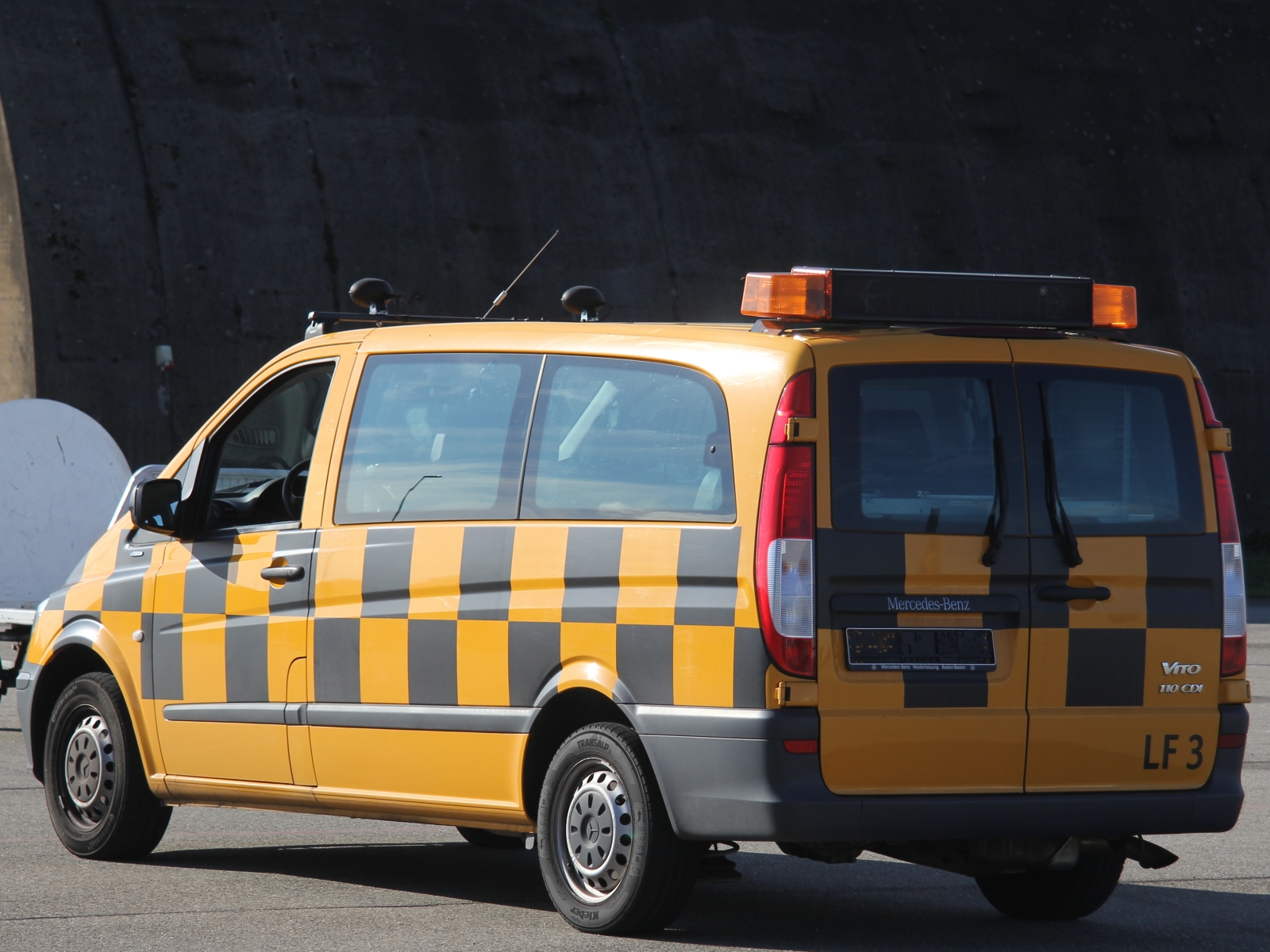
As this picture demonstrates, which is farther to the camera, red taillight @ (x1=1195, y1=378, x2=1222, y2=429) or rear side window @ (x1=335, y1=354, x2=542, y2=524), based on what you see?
rear side window @ (x1=335, y1=354, x2=542, y2=524)

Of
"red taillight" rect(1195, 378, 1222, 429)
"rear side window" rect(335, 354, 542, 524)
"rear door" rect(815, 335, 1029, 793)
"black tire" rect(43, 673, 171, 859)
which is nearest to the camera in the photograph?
"rear door" rect(815, 335, 1029, 793)

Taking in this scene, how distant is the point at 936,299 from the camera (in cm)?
597

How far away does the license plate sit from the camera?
5.48 m

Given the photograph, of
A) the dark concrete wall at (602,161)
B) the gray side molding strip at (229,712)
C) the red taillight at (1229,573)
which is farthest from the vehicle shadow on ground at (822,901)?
the dark concrete wall at (602,161)

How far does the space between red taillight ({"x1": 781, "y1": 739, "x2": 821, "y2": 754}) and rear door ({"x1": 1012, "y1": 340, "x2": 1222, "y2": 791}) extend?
26.6 inches

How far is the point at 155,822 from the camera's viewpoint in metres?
7.32

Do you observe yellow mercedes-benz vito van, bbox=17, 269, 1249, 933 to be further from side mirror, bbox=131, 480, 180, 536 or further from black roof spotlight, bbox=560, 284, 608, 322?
black roof spotlight, bbox=560, 284, 608, 322

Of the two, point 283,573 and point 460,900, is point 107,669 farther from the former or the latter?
point 460,900

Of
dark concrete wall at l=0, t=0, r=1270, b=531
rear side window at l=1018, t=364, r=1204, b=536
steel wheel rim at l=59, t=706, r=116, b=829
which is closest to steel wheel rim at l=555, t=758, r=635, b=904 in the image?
rear side window at l=1018, t=364, r=1204, b=536

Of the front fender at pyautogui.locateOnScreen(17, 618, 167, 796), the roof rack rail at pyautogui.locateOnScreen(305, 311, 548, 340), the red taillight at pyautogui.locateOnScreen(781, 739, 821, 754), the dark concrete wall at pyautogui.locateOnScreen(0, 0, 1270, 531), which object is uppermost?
the dark concrete wall at pyautogui.locateOnScreen(0, 0, 1270, 531)

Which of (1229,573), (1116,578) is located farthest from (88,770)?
(1229,573)

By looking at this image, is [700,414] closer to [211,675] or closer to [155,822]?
[211,675]

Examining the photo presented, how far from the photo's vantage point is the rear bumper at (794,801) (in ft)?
17.6

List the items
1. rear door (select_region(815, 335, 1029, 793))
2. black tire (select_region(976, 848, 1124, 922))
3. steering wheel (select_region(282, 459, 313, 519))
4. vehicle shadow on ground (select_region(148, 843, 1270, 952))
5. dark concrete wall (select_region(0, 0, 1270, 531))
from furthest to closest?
dark concrete wall (select_region(0, 0, 1270, 531)), steering wheel (select_region(282, 459, 313, 519)), black tire (select_region(976, 848, 1124, 922)), vehicle shadow on ground (select_region(148, 843, 1270, 952)), rear door (select_region(815, 335, 1029, 793))
